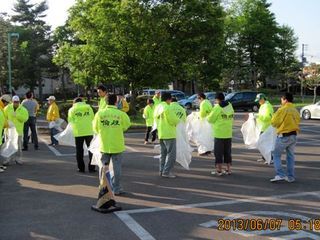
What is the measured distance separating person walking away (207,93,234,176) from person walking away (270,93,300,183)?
116 centimetres

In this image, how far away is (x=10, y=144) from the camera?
39.8 ft

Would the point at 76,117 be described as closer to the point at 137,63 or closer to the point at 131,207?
the point at 131,207

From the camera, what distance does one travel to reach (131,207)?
7676mm

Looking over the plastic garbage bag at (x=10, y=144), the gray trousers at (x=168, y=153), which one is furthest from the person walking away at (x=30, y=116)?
the gray trousers at (x=168, y=153)

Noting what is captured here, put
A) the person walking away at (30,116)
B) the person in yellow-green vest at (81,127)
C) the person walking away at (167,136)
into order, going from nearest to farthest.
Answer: the person walking away at (167,136), the person in yellow-green vest at (81,127), the person walking away at (30,116)

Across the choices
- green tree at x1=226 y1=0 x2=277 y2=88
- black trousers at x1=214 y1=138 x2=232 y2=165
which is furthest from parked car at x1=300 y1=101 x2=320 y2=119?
green tree at x1=226 y1=0 x2=277 y2=88

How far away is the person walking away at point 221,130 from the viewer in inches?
407

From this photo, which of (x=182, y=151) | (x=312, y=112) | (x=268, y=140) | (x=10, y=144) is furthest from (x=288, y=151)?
(x=312, y=112)

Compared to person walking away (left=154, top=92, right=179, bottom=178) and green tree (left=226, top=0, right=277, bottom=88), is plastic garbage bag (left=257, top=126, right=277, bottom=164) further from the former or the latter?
green tree (left=226, top=0, right=277, bottom=88)

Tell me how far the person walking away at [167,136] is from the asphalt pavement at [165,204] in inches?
12.0

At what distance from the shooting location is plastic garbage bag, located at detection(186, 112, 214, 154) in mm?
13578

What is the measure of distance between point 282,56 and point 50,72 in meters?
31.4

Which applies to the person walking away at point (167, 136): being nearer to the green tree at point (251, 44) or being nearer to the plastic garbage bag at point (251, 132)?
the plastic garbage bag at point (251, 132)

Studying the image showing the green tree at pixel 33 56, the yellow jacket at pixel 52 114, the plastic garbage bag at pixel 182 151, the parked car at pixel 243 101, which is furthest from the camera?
the green tree at pixel 33 56
